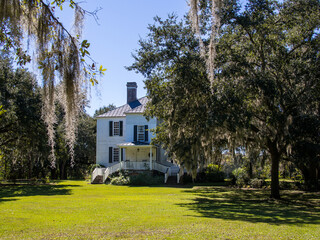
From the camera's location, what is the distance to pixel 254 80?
40.9ft

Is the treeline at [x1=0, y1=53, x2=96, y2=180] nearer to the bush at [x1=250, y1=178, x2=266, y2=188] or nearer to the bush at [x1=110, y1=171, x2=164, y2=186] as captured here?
the bush at [x1=110, y1=171, x2=164, y2=186]

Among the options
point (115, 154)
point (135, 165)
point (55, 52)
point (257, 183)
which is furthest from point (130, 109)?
point (55, 52)

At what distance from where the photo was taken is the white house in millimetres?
25766

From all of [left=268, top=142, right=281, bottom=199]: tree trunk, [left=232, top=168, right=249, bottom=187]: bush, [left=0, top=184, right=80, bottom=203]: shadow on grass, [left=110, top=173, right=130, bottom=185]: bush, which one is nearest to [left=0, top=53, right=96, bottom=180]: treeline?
[left=0, top=184, right=80, bottom=203]: shadow on grass

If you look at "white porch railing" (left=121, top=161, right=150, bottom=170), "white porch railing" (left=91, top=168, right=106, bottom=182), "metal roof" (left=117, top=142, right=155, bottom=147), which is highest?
"metal roof" (left=117, top=142, right=155, bottom=147)

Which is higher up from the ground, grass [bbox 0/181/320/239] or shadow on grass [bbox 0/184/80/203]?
grass [bbox 0/181/320/239]

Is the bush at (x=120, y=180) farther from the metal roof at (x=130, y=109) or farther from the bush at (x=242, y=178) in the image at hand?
the bush at (x=242, y=178)

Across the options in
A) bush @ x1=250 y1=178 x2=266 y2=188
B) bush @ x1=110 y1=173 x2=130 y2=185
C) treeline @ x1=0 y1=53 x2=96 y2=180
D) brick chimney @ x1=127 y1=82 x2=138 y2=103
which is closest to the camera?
treeline @ x1=0 y1=53 x2=96 y2=180

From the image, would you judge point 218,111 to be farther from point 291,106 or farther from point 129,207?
point 129,207

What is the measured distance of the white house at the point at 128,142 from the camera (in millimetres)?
25766

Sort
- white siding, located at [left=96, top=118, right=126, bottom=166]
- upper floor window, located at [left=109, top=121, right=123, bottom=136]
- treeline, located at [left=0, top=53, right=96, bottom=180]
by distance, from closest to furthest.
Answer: treeline, located at [left=0, top=53, right=96, bottom=180] < white siding, located at [left=96, top=118, right=126, bottom=166] < upper floor window, located at [left=109, top=121, right=123, bottom=136]

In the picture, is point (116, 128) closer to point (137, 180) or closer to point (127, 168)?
point (127, 168)

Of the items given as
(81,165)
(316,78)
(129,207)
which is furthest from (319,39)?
(81,165)

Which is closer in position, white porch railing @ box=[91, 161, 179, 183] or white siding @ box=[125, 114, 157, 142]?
white porch railing @ box=[91, 161, 179, 183]
